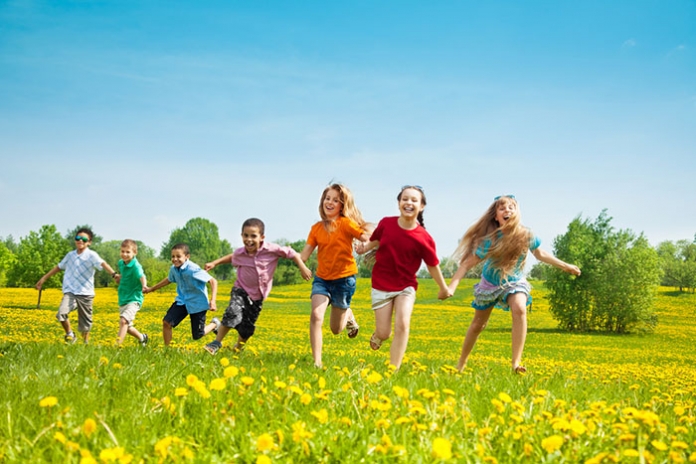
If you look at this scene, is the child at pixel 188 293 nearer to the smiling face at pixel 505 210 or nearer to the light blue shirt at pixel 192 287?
the light blue shirt at pixel 192 287

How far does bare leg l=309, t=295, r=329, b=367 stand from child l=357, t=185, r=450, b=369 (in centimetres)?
67

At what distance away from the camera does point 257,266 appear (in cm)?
798

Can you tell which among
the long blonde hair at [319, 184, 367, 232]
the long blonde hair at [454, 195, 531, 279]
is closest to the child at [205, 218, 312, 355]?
the long blonde hair at [319, 184, 367, 232]

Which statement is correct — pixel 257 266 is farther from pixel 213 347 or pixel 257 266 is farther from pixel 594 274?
pixel 594 274

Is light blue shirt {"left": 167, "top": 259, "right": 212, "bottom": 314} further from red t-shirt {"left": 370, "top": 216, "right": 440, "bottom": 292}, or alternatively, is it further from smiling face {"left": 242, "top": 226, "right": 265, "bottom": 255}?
red t-shirt {"left": 370, "top": 216, "right": 440, "bottom": 292}

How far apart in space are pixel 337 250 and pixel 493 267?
6.46 feet

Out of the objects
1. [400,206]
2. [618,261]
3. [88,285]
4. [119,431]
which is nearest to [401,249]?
[400,206]

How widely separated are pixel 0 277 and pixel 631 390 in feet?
232

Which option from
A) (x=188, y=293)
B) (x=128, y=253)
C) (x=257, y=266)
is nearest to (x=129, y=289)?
(x=128, y=253)

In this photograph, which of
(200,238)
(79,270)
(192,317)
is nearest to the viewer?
(192,317)

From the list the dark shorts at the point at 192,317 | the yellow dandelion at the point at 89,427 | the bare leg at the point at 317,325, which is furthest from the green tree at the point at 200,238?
the yellow dandelion at the point at 89,427

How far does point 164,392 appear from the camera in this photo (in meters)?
4.05

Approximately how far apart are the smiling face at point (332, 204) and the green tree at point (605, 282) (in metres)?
34.7

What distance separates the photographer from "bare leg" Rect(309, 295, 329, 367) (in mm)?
6871
